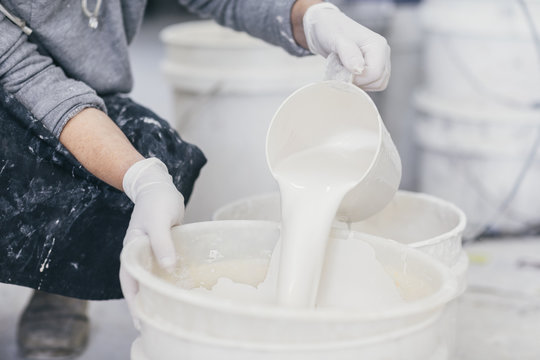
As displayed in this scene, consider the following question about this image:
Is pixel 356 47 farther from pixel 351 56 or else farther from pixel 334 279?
pixel 334 279

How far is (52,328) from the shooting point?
1.43 meters

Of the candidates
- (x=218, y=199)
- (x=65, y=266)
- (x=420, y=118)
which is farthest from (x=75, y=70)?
(x=420, y=118)

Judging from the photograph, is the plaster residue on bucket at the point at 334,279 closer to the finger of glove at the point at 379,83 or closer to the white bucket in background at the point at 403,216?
the white bucket in background at the point at 403,216

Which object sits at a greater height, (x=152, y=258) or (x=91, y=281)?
(x=152, y=258)

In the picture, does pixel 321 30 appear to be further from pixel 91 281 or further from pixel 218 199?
pixel 218 199

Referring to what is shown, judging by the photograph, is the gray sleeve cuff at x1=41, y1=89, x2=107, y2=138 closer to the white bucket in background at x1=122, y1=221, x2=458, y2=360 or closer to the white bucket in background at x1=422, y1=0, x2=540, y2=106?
the white bucket in background at x1=122, y1=221, x2=458, y2=360

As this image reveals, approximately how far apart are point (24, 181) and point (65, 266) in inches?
5.8

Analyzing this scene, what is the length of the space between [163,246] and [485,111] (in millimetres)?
1306

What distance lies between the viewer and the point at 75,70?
4.01 ft

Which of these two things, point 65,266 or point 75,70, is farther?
point 75,70

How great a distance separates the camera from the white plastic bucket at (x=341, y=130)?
38.9 inches

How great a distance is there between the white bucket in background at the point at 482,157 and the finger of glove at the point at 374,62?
0.95m

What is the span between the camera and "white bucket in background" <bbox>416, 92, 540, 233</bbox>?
1.90m

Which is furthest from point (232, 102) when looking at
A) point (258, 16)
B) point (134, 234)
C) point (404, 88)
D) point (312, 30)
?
point (134, 234)
